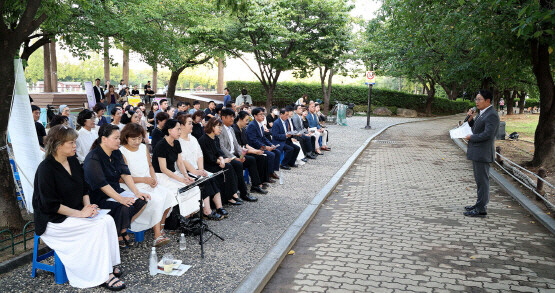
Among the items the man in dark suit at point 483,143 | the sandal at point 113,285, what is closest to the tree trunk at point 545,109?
the man in dark suit at point 483,143

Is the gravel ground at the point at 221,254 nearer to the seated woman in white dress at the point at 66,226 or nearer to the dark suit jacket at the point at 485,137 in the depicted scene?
the seated woman in white dress at the point at 66,226

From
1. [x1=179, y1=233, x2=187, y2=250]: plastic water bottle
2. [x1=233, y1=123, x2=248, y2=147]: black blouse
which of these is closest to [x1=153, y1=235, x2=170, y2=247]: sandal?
[x1=179, y1=233, x2=187, y2=250]: plastic water bottle

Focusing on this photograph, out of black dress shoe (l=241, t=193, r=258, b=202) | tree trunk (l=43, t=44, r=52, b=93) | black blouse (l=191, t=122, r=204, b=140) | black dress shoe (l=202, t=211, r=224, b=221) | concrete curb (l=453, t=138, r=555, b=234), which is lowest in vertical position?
black dress shoe (l=202, t=211, r=224, b=221)

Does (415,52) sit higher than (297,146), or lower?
higher

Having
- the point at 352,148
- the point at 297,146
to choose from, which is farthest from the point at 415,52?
the point at 297,146

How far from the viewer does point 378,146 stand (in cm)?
1647

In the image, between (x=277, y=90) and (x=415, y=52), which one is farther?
(x=277, y=90)

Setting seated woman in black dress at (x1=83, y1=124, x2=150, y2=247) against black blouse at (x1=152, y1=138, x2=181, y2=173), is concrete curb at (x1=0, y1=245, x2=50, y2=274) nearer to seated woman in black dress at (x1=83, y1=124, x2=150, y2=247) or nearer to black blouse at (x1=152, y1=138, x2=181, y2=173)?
seated woman in black dress at (x1=83, y1=124, x2=150, y2=247)

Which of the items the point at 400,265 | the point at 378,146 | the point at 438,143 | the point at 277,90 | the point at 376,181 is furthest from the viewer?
the point at 277,90

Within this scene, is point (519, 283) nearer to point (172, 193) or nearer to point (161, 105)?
point (172, 193)

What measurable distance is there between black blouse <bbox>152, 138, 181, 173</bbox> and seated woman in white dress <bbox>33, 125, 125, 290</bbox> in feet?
6.24

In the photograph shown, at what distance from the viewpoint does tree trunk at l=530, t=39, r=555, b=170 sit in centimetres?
1059

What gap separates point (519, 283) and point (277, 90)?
105ft

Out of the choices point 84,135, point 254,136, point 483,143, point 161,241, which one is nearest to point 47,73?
point 84,135
